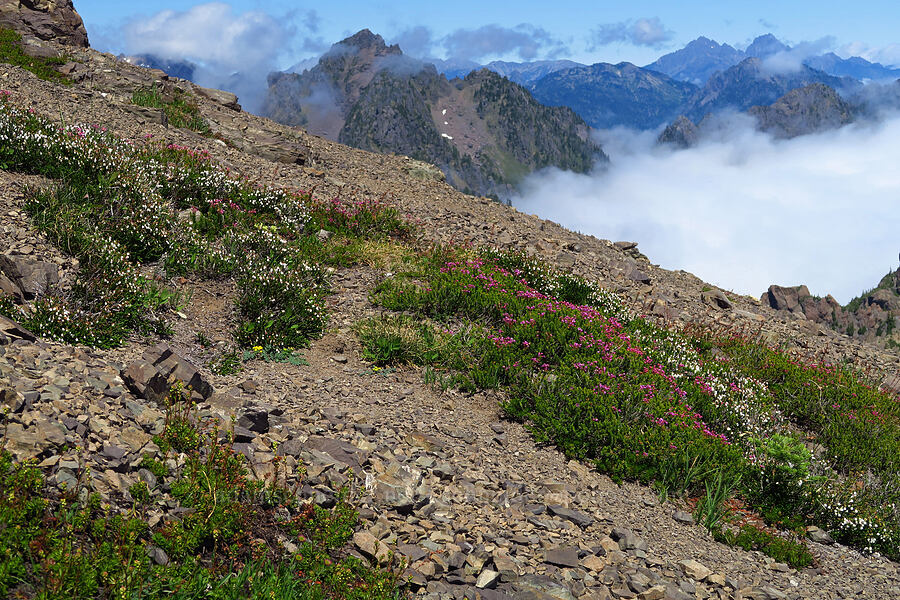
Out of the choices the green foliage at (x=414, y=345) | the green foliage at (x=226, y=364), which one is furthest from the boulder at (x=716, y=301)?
the green foliage at (x=226, y=364)

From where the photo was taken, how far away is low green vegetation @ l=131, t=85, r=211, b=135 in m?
19.0

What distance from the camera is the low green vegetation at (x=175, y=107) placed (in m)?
19.0

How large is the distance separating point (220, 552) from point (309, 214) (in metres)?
10.6

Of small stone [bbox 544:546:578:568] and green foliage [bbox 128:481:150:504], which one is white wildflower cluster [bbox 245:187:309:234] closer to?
green foliage [bbox 128:481:150:504]

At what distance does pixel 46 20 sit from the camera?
81.3 ft

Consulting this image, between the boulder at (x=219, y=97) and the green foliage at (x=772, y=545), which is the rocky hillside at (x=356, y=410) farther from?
the boulder at (x=219, y=97)

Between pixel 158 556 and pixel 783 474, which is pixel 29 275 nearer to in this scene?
pixel 158 556

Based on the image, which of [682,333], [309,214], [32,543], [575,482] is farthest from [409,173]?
[32,543]

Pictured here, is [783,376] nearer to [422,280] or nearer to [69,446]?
[422,280]

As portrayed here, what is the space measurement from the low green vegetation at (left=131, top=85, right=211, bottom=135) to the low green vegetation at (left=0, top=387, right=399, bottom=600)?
659 inches

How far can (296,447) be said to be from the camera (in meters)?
5.76

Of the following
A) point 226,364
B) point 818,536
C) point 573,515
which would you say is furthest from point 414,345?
point 818,536

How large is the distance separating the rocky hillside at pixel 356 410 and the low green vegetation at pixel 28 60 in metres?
5.22

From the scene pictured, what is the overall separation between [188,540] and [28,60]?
23.2 metres
